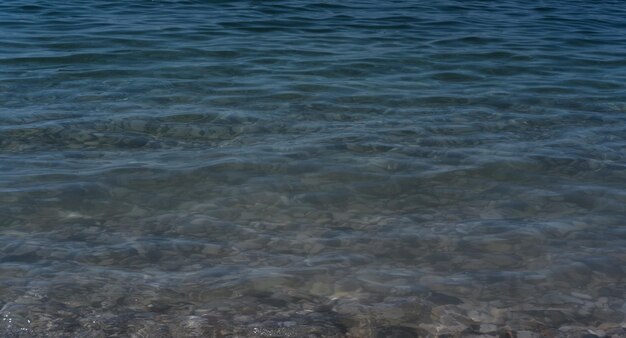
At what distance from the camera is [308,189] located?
23.7 feet

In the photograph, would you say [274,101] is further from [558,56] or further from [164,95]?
[558,56]

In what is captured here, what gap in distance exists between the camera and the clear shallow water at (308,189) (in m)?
5.25

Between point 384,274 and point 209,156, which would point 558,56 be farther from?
point 384,274

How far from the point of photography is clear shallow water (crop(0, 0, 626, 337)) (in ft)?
17.2

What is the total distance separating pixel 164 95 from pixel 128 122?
1292mm

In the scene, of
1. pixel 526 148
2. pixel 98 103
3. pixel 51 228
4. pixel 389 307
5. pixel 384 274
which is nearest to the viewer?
pixel 389 307

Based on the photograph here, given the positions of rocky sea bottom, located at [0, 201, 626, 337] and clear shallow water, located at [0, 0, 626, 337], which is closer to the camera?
rocky sea bottom, located at [0, 201, 626, 337]

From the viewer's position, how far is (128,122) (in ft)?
29.4

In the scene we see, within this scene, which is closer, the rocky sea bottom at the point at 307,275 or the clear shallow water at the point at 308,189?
the rocky sea bottom at the point at 307,275

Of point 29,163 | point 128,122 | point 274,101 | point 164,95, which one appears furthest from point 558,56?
point 29,163

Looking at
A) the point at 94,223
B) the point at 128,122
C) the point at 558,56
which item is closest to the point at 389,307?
the point at 94,223

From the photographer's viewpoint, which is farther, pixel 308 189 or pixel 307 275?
pixel 308 189

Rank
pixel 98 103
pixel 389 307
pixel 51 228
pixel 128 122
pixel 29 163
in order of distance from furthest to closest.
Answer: pixel 98 103
pixel 128 122
pixel 29 163
pixel 51 228
pixel 389 307

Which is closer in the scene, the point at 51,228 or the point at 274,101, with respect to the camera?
the point at 51,228
